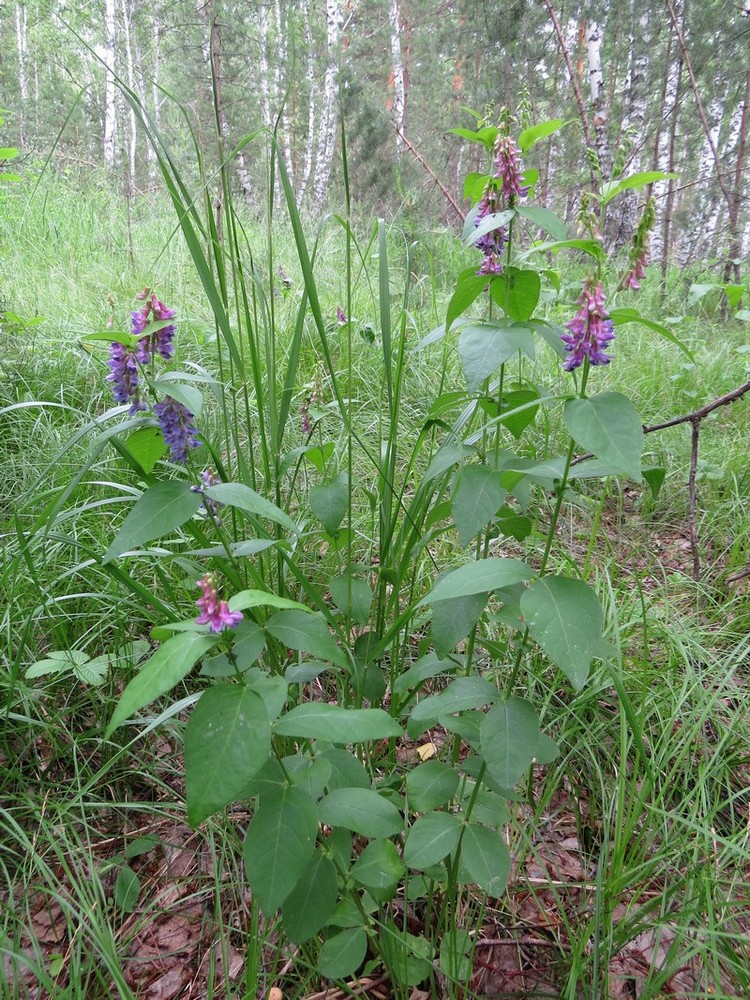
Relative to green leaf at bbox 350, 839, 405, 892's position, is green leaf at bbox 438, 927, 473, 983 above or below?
below

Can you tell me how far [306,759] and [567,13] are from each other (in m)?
9.50

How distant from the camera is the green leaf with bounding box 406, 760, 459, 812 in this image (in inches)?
41.7

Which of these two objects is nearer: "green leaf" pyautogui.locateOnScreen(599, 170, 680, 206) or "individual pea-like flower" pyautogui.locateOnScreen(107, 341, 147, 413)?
"green leaf" pyautogui.locateOnScreen(599, 170, 680, 206)

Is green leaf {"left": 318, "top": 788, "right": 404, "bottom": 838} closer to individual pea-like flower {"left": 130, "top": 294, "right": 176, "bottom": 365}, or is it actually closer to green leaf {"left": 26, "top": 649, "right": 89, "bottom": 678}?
individual pea-like flower {"left": 130, "top": 294, "right": 176, "bottom": 365}

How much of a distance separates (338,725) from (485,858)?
1.39 feet

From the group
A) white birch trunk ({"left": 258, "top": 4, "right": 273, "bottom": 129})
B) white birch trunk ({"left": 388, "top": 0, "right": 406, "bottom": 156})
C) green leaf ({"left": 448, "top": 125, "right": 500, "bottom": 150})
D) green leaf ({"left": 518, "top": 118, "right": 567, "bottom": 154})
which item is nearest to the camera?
green leaf ({"left": 518, "top": 118, "right": 567, "bottom": 154})

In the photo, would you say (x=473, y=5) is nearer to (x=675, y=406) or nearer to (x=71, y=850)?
(x=675, y=406)

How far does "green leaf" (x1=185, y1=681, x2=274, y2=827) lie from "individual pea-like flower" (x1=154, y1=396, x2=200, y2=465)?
1.40 ft

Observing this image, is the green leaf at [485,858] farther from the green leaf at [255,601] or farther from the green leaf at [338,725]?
the green leaf at [255,601]

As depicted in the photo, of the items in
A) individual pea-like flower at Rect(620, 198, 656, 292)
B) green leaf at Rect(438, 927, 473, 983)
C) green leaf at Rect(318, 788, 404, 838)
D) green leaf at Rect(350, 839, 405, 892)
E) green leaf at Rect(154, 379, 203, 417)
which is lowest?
green leaf at Rect(438, 927, 473, 983)

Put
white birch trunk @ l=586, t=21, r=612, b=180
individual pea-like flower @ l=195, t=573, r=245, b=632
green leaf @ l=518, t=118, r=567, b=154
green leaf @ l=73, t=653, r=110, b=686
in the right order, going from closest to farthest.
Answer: individual pea-like flower @ l=195, t=573, r=245, b=632
green leaf @ l=518, t=118, r=567, b=154
green leaf @ l=73, t=653, r=110, b=686
white birch trunk @ l=586, t=21, r=612, b=180

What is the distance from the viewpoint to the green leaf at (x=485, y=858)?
96 centimetres

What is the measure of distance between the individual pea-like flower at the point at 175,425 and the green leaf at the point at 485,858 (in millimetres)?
813

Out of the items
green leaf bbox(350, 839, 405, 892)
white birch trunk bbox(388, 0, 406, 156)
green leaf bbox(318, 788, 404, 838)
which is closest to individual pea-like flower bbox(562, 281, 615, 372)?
green leaf bbox(318, 788, 404, 838)
